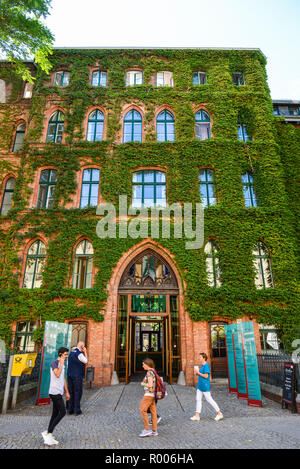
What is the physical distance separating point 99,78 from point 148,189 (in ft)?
28.7

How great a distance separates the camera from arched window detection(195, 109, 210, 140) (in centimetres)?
1691

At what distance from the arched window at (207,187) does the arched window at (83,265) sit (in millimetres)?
6761

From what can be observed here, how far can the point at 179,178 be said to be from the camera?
15383 mm

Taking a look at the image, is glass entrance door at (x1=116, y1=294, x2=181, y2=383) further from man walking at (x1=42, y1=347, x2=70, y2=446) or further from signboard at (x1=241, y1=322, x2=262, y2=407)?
man walking at (x1=42, y1=347, x2=70, y2=446)

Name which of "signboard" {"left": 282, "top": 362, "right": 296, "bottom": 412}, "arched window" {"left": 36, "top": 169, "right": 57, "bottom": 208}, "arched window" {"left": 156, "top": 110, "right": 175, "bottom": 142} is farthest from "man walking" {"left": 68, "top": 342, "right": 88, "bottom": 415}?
"arched window" {"left": 156, "top": 110, "right": 175, "bottom": 142}

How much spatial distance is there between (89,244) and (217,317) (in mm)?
7497

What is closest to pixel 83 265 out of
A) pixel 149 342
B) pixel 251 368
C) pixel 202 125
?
pixel 149 342

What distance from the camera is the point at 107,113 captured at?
1702 cm

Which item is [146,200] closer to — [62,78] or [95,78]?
[95,78]

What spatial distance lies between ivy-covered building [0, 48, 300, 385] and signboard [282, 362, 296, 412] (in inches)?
191

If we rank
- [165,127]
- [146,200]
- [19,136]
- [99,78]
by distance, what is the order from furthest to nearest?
[99,78] → [19,136] → [165,127] → [146,200]

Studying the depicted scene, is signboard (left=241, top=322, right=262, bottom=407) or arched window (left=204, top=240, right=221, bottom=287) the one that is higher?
arched window (left=204, top=240, right=221, bottom=287)

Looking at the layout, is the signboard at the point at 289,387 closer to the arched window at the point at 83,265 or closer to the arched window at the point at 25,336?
the arched window at the point at 83,265

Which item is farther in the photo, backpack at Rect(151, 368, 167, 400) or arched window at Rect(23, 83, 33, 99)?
arched window at Rect(23, 83, 33, 99)
